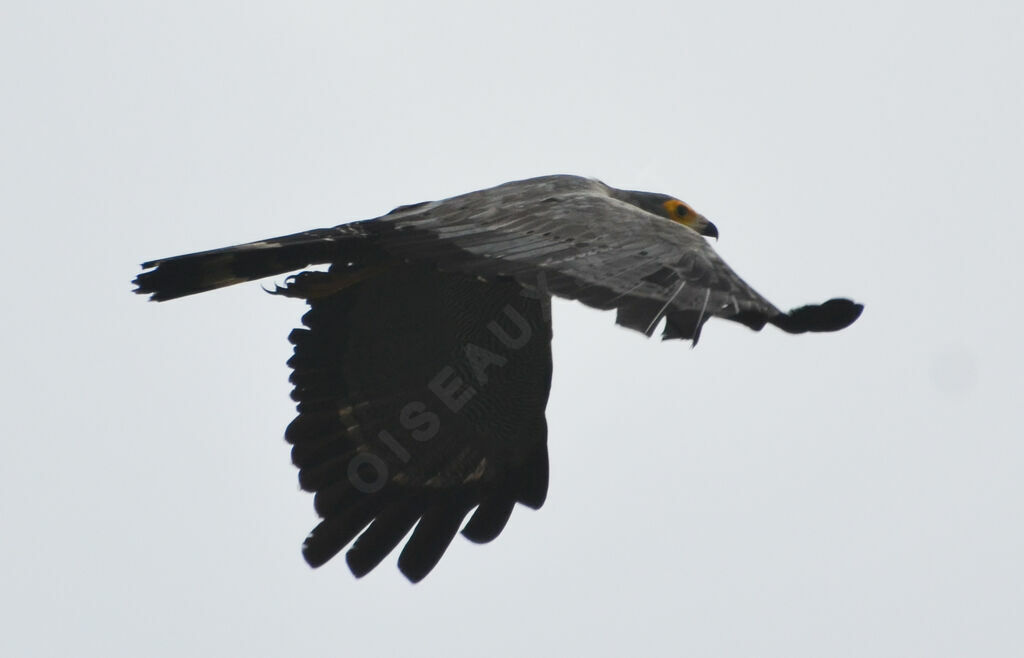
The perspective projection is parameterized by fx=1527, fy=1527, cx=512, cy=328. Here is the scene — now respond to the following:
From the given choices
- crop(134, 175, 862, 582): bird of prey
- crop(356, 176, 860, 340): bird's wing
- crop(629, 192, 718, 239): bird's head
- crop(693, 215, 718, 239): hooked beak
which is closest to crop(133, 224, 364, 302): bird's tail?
crop(134, 175, 862, 582): bird of prey

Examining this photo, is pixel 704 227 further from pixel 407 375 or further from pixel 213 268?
pixel 213 268

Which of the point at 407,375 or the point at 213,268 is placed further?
the point at 407,375

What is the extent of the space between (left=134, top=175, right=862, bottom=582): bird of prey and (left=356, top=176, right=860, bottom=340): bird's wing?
54 millimetres

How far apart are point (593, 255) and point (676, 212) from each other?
9.32ft

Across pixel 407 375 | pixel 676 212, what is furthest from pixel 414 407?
pixel 676 212

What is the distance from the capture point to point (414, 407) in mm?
8109

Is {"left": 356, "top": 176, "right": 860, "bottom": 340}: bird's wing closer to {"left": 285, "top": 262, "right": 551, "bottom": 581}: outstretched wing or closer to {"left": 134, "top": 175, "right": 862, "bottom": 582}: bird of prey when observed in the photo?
{"left": 134, "top": 175, "right": 862, "bottom": 582}: bird of prey

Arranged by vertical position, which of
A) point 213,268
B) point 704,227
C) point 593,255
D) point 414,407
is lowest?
point 593,255

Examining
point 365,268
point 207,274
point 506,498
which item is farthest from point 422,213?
point 506,498

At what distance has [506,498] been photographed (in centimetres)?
785

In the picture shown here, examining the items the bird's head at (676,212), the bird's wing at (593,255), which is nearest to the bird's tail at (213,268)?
the bird's wing at (593,255)

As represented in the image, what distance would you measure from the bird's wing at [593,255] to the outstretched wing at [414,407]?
0.58m

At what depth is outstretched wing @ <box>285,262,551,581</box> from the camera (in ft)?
25.4

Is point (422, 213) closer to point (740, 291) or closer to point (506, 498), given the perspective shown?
point (506, 498)
